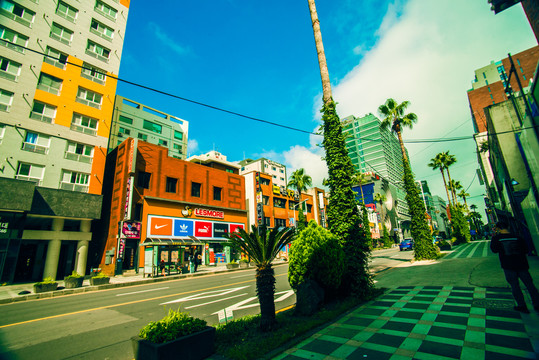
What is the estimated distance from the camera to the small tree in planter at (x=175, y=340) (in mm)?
3721

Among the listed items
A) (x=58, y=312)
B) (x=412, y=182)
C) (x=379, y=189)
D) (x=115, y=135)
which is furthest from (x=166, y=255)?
(x=379, y=189)

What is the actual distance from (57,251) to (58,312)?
607 inches

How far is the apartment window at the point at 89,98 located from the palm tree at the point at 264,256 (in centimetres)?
2668

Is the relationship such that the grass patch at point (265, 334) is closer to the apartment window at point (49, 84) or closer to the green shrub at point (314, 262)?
the green shrub at point (314, 262)

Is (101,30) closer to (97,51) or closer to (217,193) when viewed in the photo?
(97,51)

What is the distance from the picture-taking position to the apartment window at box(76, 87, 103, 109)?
23.6 metres

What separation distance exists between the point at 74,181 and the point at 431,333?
2756 centimetres

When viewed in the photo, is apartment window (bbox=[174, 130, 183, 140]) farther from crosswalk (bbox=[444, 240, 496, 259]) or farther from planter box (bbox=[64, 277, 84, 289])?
crosswalk (bbox=[444, 240, 496, 259])

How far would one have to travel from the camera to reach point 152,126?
4453cm

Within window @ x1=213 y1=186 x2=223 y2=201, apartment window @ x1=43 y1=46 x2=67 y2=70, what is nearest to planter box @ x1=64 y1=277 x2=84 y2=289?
window @ x1=213 y1=186 x2=223 y2=201

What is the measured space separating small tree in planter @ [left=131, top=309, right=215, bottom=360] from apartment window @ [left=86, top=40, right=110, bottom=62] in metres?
32.0

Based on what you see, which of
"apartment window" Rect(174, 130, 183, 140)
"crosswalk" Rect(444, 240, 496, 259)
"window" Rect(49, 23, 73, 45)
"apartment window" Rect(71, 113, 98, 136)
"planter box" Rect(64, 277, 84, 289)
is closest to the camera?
"planter box" Rect(64, 277, 84, 289)

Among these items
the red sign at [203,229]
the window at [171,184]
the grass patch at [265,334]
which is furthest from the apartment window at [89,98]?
the grass patch at [265,334]

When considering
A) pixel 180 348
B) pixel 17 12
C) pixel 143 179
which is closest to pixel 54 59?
pixel 17 12
